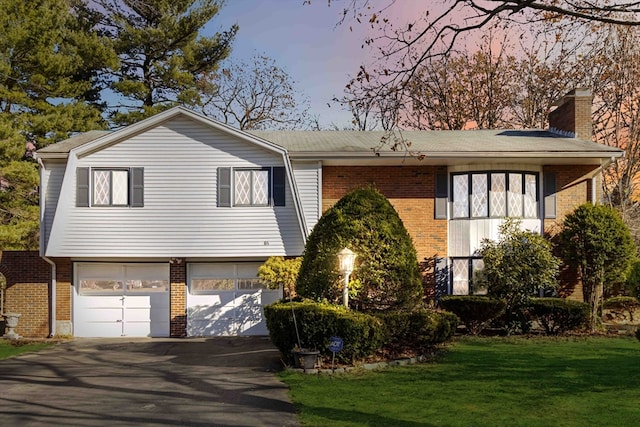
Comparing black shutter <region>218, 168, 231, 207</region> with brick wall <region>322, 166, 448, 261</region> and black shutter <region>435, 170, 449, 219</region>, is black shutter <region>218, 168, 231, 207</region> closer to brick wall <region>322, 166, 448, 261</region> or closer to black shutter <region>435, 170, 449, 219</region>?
brick wall <region>322, 166, 448, 261</region>

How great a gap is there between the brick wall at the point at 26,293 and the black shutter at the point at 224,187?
18.9 feet

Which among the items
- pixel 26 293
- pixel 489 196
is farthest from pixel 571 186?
pixel 26 293

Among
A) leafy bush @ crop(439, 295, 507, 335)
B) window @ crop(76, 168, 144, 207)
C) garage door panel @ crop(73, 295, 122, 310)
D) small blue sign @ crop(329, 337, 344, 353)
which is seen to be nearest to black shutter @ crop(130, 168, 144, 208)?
window @ crop(76, 168, 144, 207)

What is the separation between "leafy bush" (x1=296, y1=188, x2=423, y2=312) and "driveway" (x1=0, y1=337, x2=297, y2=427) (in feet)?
6.63

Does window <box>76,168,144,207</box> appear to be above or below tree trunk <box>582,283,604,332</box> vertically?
above

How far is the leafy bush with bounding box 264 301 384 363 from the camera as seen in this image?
39.3 feet

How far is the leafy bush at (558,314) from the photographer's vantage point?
16797 millimetres

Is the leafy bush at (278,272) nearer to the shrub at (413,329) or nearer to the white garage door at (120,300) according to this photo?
the white garage door at (120,300)

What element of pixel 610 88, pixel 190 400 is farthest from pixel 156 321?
pixel 610 88

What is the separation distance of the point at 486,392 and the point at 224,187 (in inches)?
419

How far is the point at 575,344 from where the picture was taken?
15.3 meters

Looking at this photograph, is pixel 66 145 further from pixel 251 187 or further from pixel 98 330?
pixel 251 187

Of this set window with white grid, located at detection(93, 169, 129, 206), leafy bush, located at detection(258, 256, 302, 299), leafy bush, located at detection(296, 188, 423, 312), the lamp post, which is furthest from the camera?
window with white grid, located at detection(93, 169, 129, 206)

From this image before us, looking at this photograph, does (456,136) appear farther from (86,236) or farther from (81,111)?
(81,111)
